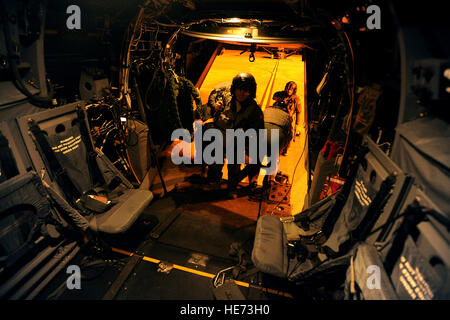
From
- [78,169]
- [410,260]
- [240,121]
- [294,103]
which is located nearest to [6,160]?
[78,169]

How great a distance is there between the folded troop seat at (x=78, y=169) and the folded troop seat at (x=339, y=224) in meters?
2.06

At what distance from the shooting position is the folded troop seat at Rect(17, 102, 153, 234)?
2791 millimetres

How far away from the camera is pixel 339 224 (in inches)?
109

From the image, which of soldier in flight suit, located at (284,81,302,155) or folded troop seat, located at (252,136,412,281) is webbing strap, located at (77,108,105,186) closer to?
folded troop seat, located at (252,136,412,281)

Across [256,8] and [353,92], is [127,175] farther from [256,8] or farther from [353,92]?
[353,92]

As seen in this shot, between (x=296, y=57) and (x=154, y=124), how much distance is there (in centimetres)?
651

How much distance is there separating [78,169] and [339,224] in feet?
12.1

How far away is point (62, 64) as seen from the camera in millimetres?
3430

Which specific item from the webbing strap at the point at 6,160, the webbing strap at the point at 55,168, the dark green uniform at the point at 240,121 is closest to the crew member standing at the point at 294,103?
the dark green uniform at the point at 240,121

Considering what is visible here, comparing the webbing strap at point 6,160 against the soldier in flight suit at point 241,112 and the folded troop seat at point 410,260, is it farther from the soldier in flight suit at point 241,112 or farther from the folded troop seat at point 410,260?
the folded troop seat at point 410,260

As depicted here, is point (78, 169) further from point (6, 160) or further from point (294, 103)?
point (294, 103)

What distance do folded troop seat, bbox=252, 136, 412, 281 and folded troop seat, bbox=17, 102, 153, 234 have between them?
206cm

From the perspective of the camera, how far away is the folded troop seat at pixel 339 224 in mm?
2074

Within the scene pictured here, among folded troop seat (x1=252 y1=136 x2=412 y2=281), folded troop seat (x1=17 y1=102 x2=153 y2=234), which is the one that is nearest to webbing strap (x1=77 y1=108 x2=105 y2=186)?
folded troop seat (x1=17 y1=102 x2=153 y2=234)
